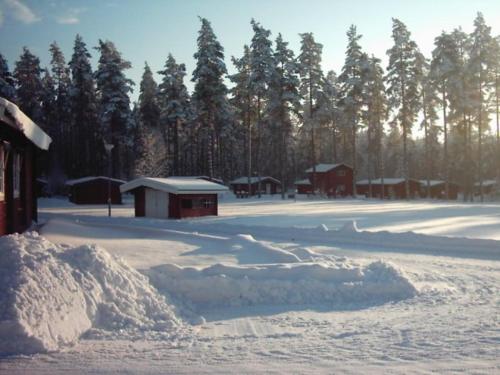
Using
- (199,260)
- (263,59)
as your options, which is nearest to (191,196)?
(199,260)

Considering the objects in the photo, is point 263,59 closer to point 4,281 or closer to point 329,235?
point 329,235

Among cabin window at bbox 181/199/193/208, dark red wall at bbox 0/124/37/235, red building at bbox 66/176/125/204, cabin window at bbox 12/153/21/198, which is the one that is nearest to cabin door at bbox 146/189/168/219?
cabin window at bbox 181/199/193/208

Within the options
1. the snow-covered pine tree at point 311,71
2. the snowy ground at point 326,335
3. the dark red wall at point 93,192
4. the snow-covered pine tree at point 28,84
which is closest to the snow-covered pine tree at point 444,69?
the snow-covered pine tree at point 311,71

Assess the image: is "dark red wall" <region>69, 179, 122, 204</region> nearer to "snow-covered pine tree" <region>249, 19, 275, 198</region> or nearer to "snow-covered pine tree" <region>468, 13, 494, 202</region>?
"snow-covered pine tree" <region>249, 19, 275, 198</region>

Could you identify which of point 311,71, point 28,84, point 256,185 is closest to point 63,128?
point 28,84

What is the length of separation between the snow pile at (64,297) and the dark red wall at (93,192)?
39.6 m

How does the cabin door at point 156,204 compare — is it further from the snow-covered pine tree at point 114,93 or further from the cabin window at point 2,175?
the snow-covered pine tree at point 114,93


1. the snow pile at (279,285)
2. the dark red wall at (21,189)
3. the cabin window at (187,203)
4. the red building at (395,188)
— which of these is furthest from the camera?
the red building at (395,188)

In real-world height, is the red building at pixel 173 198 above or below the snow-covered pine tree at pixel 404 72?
below

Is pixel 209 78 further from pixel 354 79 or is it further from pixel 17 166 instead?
pixel 17 166

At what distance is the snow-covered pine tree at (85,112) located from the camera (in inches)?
2239

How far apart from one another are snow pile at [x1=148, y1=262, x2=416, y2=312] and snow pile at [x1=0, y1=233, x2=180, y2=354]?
81cm

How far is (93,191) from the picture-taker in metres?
46.6

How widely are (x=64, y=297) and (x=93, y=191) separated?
42.4 m
